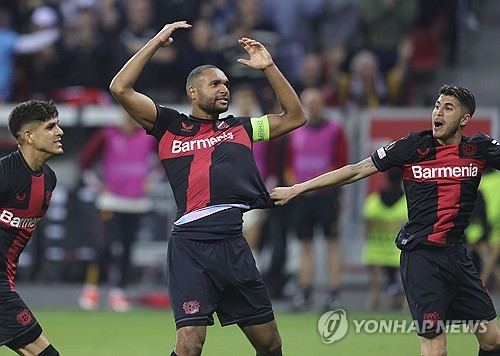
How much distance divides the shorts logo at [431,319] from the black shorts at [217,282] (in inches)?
43.9

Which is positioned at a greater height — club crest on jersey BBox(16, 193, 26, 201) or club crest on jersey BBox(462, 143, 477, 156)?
club crest on jersey BBox(462, 143, 477, 156)

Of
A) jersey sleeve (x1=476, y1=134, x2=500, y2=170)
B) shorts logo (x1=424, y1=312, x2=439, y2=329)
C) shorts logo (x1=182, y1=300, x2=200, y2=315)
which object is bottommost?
shorts logo (x1=424, y1=312, x2=439, y2=329)

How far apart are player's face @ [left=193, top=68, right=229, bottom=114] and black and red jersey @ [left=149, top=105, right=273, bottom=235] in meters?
0.13

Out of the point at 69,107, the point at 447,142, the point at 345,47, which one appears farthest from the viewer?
the point at 345,47

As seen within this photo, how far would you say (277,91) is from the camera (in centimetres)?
874

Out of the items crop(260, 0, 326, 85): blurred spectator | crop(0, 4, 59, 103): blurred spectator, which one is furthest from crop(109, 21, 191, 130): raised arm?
crop(0, 4, 59, 103): blurred spectator

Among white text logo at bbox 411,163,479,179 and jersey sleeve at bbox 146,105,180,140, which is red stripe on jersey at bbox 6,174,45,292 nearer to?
jersey sleeve at bbox 146,105,180,140

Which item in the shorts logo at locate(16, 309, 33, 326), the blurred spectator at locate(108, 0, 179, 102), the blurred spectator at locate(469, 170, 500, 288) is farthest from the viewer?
the blurred spectator at locate(108, 0, 179, 102)

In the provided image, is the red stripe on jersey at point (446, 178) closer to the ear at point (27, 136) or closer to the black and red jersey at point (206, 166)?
the black and red jersey at point (206, 166)

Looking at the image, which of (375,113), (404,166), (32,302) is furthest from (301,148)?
(404,166)

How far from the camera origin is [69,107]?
1752cm

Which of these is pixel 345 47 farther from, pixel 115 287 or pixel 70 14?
pixel 115 287

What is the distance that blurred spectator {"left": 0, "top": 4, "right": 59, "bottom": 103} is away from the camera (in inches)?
708

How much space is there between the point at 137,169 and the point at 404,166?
22.9ft
